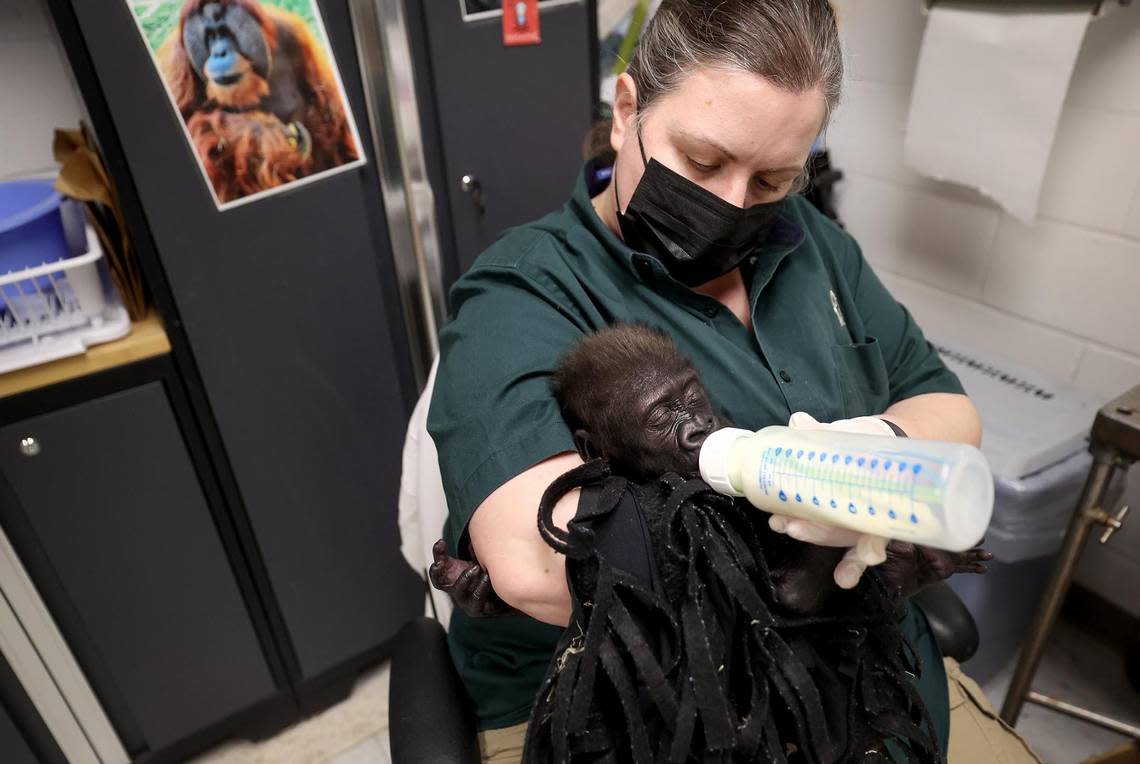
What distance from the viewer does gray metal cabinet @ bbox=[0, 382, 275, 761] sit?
1325mm

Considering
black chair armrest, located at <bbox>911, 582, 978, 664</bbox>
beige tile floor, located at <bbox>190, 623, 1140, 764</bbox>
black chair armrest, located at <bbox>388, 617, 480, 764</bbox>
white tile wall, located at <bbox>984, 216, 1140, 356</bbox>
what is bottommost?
beige tile floor, located at <bbox>190, 623, 1140, 764</bbox>

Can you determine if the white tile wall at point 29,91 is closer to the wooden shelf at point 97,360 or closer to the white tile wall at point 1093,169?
the wooden shelf at point 97,360

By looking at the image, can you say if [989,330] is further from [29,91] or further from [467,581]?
[29,91]

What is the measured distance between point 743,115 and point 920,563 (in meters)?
0.54

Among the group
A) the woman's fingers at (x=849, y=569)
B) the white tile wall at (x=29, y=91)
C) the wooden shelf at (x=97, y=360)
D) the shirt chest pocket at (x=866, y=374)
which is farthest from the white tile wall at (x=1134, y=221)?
the white tile wall at (x=29, y=91)

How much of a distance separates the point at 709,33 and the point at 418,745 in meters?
0.94

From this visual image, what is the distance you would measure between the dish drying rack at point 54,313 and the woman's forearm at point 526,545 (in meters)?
0.92

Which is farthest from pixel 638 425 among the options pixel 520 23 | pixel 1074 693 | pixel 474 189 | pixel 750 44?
pixel 1074 693

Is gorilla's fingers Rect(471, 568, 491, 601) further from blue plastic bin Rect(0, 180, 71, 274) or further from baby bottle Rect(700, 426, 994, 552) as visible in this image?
blue plastic bin Rect(0, 180, 71, 274)

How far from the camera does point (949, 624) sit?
3.53 ft

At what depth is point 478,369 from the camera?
0.84m

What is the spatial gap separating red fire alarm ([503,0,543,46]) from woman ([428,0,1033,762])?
1.58 ft

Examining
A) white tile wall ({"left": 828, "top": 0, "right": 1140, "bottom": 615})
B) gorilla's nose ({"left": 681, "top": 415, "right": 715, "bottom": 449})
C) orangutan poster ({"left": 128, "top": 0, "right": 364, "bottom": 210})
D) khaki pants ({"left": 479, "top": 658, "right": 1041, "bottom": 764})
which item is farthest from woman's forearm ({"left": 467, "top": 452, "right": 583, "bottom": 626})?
white tile wall ({"left": 828, "top": 0, "right": 1140, "bottom": 615})

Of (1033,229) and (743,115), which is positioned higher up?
(743,115)
